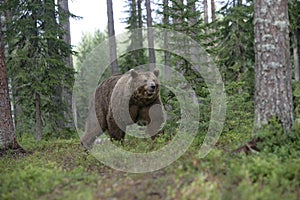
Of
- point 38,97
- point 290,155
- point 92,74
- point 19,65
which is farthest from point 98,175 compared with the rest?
point 92,74

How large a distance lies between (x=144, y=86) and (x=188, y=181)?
4300mm

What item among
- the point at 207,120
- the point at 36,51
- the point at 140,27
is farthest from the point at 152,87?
the point at 140,27

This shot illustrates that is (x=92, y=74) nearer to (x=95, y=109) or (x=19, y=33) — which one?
(x=19, y=33)

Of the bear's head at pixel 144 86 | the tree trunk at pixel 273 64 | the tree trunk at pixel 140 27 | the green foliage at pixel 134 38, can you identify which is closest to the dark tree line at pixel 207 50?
the tree trunk at pixel 273 64

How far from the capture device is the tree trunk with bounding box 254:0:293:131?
669 cm

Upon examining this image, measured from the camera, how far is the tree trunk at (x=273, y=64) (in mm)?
6688

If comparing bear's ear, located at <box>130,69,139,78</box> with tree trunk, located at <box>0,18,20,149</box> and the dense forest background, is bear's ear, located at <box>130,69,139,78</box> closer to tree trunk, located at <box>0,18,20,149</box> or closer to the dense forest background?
the dense forest background

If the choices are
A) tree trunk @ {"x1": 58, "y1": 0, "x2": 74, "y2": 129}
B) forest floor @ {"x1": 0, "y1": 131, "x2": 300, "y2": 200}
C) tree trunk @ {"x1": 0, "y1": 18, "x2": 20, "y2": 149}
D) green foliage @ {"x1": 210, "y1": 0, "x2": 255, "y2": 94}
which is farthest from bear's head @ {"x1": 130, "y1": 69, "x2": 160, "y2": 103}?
green foliage @ {"x1": 210, "y1": 0, "x2": 255, "y2": 94}

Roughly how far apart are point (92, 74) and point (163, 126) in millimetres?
31006

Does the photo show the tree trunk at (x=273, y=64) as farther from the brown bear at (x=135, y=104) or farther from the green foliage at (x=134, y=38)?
the green foliage at (x=134, y=38)

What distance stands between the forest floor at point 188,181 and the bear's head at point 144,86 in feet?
9.00

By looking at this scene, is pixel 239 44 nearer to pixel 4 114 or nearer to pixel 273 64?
pixel 273 64

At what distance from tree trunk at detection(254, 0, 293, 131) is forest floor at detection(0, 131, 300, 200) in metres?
0.65

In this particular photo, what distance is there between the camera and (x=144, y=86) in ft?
30.6
